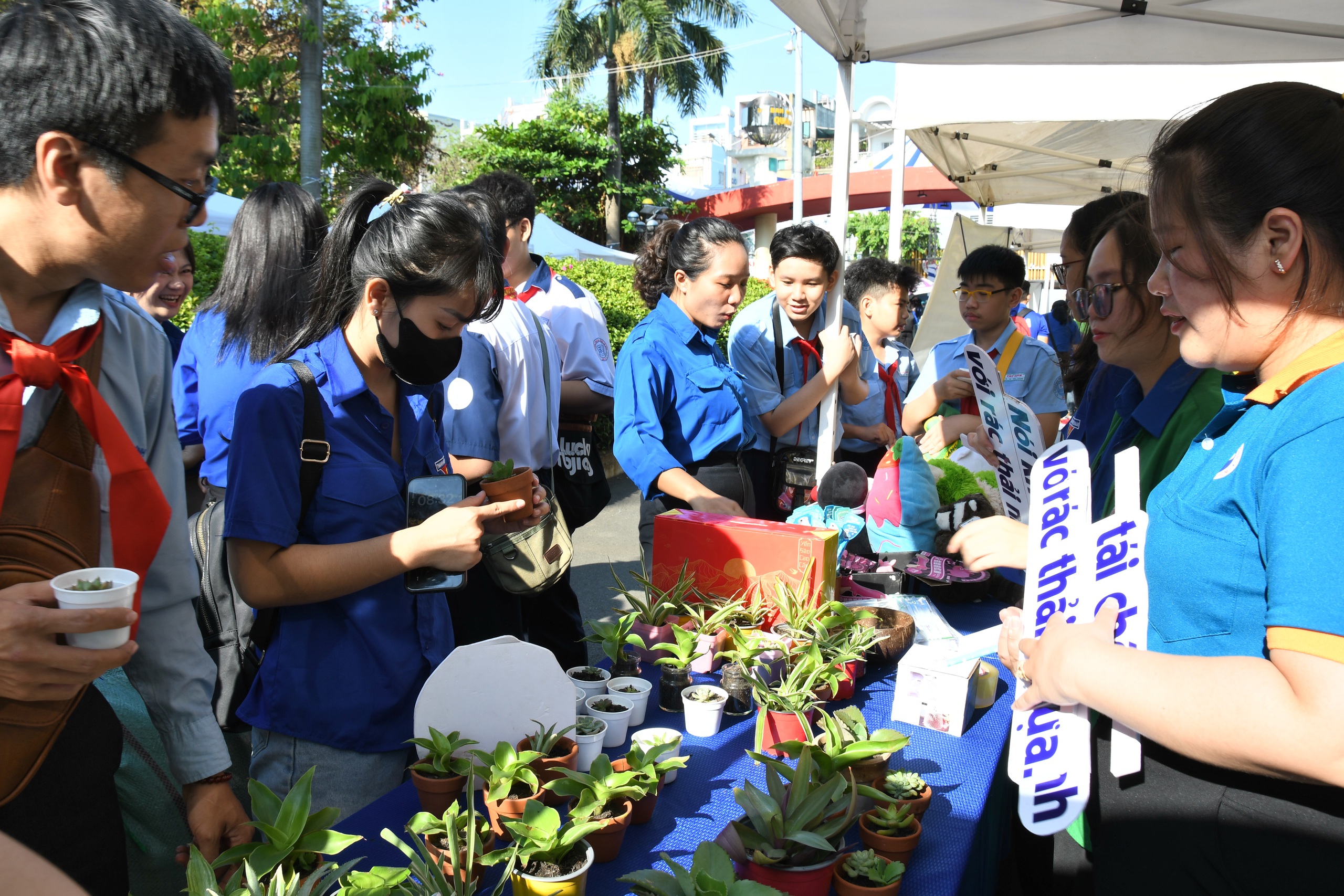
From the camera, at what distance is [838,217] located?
11.1 ft

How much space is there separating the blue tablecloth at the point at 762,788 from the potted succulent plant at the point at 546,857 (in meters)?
0.10

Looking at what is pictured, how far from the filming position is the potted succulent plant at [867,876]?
132cm

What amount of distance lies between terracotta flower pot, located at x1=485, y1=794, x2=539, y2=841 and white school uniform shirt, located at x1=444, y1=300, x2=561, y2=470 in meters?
1.73

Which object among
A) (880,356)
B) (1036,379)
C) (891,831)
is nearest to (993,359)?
(1036,379)

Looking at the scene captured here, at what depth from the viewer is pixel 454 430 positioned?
9.77 ft

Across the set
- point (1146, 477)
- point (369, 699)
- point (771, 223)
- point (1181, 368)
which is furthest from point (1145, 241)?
point (771, 223)

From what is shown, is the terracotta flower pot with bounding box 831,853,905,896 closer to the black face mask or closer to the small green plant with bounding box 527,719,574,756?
the small green plant with bounding box 527,719,574,756

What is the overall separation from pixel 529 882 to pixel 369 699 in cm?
65

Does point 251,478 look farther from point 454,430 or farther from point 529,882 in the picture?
point 454,430

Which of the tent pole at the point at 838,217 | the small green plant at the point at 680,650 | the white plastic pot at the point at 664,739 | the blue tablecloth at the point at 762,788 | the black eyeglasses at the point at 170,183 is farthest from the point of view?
the tent pole at the point at 838,217

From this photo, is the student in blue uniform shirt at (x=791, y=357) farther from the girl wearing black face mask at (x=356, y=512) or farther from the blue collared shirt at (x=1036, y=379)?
the girl wearing black face mask at (x=356, y=512)

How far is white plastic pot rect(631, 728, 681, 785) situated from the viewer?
1630mm

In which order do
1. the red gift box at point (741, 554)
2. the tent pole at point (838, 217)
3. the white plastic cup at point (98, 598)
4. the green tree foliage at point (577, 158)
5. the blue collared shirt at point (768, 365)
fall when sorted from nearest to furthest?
1. the white plastic cup at point (98, 598)
2. the red gift box at point (741, 554)
3. the tent pole at point (838, 217)
4. the blue collared shirt at point (768, 365)
5. the green tree foliage at point (577, 158)

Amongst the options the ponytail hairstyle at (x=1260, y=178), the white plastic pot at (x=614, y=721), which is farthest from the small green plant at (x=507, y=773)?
the ponytail hairstyle at (x=1260, y=178)
